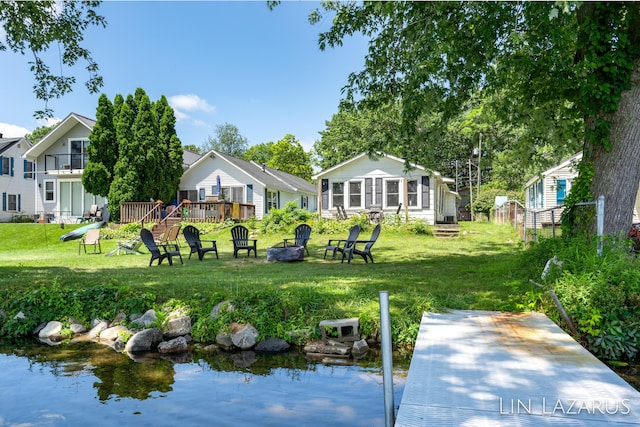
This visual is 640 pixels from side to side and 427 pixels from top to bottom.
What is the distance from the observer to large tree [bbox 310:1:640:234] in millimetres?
6836

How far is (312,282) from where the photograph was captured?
8.12m

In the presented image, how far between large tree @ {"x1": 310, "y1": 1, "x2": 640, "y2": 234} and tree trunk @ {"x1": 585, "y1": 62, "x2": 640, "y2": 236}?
1cm

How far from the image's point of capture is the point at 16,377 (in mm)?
5344

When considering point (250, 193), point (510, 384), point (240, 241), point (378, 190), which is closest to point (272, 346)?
point (510, 384)

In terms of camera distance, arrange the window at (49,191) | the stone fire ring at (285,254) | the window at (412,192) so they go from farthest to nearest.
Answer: the window at (49,191) → the window at (412,192) → the stone fire ring at (285,254)

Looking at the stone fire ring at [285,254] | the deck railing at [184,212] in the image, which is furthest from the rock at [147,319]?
the deck railing at [184,212]

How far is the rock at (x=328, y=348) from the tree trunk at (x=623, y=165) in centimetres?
431

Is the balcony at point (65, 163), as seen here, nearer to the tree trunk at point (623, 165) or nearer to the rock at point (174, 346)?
the rock at point (174, 346)

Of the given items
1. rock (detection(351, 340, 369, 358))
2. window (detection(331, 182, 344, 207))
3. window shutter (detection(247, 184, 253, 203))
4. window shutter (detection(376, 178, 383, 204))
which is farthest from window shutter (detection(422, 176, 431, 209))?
rock (detection(351, 340, 369, 358))

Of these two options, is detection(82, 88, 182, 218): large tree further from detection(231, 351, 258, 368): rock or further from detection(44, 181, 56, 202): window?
detection(231, 351, 258, 368): rock

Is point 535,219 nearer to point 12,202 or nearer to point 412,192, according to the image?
point 412,192

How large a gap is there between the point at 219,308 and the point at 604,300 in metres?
4.95

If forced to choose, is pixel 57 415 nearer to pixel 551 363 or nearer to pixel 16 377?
pixel 16 377

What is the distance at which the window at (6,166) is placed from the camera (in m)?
29.3
